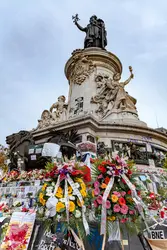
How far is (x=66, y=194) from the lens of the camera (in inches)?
145

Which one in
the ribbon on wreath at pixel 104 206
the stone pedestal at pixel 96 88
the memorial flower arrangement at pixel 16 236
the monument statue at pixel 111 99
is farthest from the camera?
the monument statue at pixel 111 99

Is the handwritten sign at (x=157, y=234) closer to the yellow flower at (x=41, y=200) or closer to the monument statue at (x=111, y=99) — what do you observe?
the yellow flower at (x=41, y=200)

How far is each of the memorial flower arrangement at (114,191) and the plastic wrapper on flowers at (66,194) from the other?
213mm

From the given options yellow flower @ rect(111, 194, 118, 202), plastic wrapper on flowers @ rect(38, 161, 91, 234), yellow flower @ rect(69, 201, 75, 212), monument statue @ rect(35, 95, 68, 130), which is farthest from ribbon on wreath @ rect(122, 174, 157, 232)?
monument statue @ rect(35, 95, 68, 130)

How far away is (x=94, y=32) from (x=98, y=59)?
5.21 m

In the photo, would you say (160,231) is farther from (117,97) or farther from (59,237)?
(117,97)

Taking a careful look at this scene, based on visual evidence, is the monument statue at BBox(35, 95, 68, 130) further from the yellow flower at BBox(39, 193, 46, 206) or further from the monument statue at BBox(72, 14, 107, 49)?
the yellow flower at BBox(39, 193, 46, 206)

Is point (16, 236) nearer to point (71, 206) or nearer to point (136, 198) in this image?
point (71, 206)

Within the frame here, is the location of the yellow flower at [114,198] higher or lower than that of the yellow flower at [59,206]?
higher

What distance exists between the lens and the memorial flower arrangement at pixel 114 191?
12.0 feet

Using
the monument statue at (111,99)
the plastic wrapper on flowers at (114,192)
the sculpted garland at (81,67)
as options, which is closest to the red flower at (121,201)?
the plastic wrapper on flowers at (114,192)

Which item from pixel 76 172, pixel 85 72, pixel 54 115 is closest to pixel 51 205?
pixel 76 172

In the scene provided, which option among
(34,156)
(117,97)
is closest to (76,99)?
(117,97)

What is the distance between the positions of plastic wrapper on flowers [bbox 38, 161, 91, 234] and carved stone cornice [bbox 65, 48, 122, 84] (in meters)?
11.7
